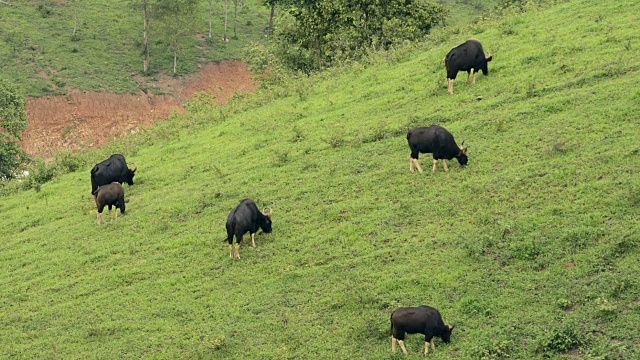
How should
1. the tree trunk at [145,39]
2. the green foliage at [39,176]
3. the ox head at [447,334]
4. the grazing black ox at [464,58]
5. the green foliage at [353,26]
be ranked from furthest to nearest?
1. the tree trunk at [145,39]
2. the green foliage at [353,26]
3. the green foliage at [39,176]
4. the grazing black ox at [464,58]
5. the ox head at [447,334]

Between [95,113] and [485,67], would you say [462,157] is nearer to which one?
[485,67]

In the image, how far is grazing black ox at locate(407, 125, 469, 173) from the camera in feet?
67.2

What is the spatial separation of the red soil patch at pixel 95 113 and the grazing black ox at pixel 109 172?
24496mm

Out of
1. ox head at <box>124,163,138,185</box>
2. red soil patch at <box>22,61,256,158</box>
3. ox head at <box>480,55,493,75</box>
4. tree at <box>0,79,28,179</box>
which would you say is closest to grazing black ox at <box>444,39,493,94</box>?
ox head at <box>480,55,493,75</box>

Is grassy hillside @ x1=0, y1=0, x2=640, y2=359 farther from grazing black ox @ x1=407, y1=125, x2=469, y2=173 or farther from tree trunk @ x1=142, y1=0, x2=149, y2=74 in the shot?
tree trunk @ x1=142, y1=0, x2=149, y2=74

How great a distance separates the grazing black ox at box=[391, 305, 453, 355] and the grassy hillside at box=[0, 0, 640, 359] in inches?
12.0

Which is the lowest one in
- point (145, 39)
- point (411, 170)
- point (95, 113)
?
point (95, 113)

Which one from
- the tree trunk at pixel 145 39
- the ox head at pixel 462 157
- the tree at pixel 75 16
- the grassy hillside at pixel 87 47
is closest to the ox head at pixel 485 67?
the ox head at pixel 462 157

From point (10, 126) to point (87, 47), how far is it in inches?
920

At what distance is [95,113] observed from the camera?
55.6 meters

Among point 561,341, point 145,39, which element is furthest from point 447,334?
point 145,39

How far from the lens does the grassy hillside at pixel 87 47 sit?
188ft

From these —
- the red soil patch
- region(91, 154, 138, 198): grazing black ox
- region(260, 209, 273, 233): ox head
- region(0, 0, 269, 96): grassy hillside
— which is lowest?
the red soil patch

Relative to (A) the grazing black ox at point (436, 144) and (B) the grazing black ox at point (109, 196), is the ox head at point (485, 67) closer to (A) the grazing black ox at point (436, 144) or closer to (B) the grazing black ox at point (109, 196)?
(A) the grazing black ox at point (436, 144)
